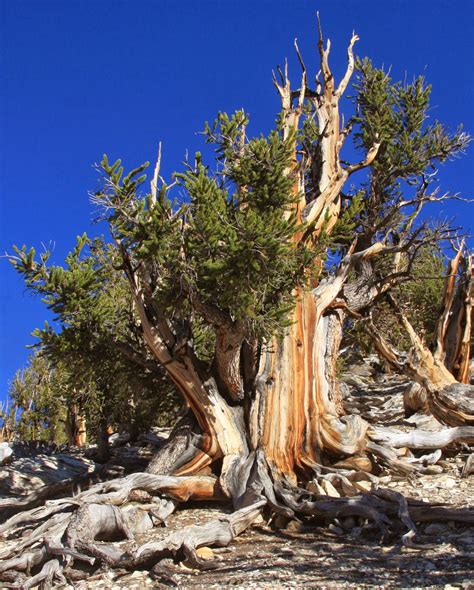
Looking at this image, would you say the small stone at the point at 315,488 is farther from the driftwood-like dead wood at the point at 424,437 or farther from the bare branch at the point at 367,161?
the bare branch at the point at 367,161

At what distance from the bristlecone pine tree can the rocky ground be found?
0.13 metres

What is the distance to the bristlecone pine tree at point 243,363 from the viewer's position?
499 cm

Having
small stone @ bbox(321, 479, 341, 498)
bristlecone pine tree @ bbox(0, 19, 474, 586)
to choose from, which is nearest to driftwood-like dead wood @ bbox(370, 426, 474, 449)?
bristlecone pine tree @ bbox(0, 19, 474, 586)

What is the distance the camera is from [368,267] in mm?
8070

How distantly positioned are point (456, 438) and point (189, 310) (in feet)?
10.4

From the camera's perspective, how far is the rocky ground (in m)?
3.65

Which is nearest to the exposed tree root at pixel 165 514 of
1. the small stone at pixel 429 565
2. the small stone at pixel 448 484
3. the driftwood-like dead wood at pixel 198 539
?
the driftwood-like dead wood at pixel 198 539

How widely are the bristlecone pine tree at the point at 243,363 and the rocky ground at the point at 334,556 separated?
0.13 metres

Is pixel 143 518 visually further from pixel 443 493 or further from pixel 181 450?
pixel 443 493

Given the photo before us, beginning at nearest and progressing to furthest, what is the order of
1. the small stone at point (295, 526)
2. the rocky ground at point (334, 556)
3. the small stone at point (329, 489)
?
the rocky ground at point (334, 556)
the small stone at point (295, 526)
the small stone at point (329, 489)

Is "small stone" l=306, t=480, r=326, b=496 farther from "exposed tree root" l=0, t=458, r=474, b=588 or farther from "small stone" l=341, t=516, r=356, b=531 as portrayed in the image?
"small stone" l=341, t=516, r=356, b=531

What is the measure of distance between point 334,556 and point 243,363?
8.73 feet

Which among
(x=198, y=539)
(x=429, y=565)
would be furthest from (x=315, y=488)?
(x=429, y=565)

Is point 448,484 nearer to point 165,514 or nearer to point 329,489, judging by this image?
point 329,489
